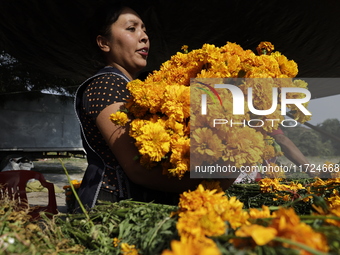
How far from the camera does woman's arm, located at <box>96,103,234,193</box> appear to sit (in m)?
1.17

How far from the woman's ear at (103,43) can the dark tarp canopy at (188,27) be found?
265 millimetres

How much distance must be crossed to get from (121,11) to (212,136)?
1.04 metres

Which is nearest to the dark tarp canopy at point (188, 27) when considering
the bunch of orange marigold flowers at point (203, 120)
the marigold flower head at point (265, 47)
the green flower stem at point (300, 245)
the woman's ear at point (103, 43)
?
the woman's ear at point (103, 43)

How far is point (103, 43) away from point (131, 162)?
800 mm

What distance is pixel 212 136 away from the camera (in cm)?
91

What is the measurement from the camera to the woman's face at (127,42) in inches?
62.2

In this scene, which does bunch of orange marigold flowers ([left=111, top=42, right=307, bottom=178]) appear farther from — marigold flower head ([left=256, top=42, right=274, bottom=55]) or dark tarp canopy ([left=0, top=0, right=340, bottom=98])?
dark tarp canopy ([left=0, top=0, right=340, bottom=98])

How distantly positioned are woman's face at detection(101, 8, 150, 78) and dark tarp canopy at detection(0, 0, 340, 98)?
0.33 m

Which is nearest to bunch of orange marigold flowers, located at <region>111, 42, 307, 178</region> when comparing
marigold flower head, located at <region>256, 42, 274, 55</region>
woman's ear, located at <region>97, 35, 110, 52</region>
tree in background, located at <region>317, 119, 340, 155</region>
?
marigold flower head, located at <region>256, 42, 274, 55</region>

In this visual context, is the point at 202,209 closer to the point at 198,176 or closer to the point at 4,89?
the point at 198,176

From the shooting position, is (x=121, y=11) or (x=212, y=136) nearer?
(x=212, y=136)

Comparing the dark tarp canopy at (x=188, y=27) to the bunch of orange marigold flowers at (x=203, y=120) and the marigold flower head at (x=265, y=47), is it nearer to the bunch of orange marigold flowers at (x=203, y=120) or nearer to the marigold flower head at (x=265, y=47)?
the marigold flower head at (x=265, y=47)

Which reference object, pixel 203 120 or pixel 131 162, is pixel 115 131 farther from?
pixel 203 120

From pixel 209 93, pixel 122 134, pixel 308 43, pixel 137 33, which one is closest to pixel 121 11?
pixel 137 33
